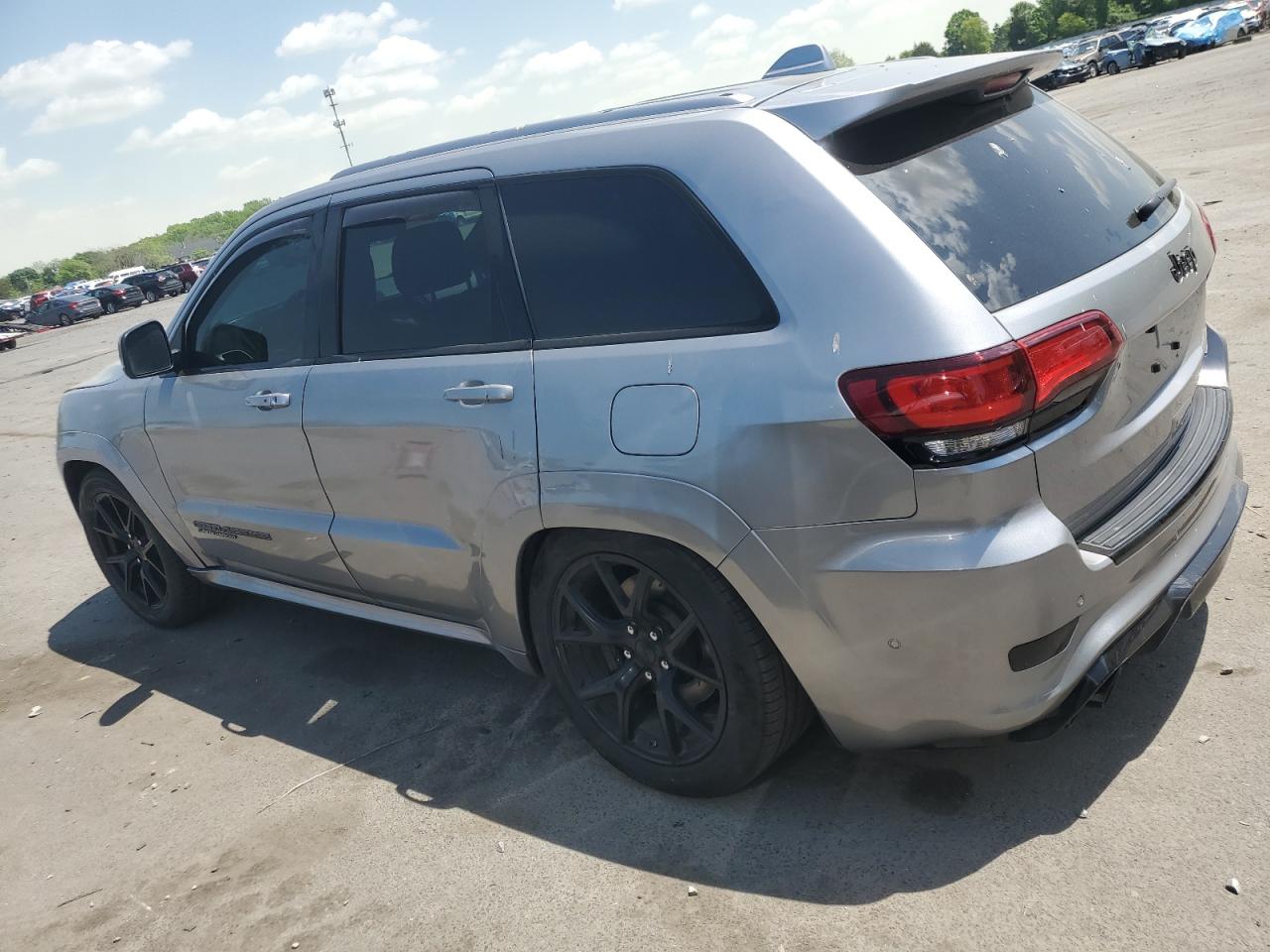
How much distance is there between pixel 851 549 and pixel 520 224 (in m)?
1.42

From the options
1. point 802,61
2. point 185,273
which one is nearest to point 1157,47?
point 185,273

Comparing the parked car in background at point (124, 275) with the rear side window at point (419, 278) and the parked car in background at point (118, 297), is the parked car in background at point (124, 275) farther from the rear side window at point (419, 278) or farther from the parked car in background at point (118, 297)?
the rear side window at point (419, 278)

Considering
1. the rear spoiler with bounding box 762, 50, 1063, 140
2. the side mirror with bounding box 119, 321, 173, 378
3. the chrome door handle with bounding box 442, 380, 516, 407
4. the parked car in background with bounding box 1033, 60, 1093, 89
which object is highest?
the rear spoiler with bounding box 762, 50, 1063, 140

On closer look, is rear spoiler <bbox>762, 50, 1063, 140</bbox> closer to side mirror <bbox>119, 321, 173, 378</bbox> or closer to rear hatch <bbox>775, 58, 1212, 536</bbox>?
rear hatch <bbox>775, 58, 1212, 536</bbox>

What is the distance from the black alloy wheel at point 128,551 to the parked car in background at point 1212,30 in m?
49.9

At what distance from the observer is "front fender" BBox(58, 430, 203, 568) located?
470 centimetres

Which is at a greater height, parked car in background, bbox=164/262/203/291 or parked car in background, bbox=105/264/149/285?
parked car in background, bbox=105/264/149/285

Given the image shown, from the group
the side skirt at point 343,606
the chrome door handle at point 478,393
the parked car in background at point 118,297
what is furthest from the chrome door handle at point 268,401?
the parked car in background at point 118,297

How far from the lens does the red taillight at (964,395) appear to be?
2.23 metres

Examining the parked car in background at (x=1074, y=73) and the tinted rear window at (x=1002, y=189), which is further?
the parked car in background at (x=1074, y=73)

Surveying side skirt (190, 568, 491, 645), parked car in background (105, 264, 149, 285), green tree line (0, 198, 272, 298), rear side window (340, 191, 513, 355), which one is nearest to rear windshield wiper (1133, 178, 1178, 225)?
rear side window (340, 191, 513, 355)

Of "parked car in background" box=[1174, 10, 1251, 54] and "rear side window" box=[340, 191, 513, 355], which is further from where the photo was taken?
"parked car in background" box=[1174, 10, 1251, 54]

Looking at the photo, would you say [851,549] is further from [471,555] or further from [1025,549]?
[471,555]

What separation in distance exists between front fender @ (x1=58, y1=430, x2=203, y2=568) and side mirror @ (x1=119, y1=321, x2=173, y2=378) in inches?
25.8
